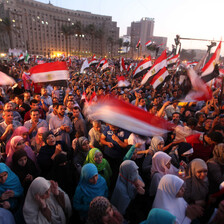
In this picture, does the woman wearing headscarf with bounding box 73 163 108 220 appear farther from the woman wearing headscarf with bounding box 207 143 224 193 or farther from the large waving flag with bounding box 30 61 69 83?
the large waving flag with bounding box 30 61 69 83

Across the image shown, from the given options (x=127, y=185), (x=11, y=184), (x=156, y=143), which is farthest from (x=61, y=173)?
(x=156, y=143)

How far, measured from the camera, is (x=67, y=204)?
2268 millimetres

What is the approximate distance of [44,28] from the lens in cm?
8844

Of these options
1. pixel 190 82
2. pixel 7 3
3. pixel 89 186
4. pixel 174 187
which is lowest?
pixel 89 186

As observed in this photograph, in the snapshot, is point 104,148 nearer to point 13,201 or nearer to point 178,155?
point 178,155

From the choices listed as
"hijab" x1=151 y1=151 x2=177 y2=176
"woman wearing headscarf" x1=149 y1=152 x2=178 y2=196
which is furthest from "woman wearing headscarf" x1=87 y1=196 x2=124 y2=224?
"hijab" x1=151 y1=151 x2=177 y2=176

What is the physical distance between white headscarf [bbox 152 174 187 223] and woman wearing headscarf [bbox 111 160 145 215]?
30 cm

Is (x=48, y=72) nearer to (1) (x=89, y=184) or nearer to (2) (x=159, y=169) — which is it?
(1) (x=89, y=184)

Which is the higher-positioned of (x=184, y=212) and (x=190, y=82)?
(x=190, y=82)

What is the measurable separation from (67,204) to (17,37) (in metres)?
95.1

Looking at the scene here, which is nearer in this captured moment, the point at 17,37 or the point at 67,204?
the point at 67,204

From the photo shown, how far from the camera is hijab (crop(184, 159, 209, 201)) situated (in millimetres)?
2398

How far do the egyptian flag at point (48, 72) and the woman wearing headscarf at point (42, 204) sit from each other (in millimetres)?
3639

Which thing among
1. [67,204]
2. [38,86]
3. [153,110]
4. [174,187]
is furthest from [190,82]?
[38,86]
